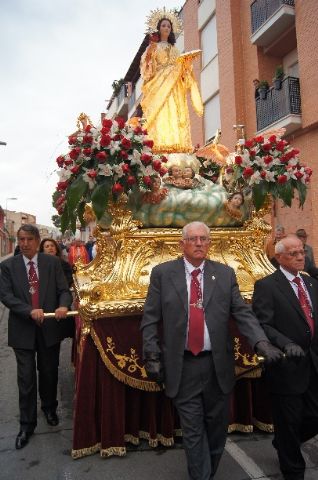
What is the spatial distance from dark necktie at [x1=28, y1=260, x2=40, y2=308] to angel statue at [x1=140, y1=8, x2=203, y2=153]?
1.84 metres

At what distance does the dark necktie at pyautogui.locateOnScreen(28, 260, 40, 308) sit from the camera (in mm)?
3576

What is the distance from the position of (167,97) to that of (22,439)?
361 cm

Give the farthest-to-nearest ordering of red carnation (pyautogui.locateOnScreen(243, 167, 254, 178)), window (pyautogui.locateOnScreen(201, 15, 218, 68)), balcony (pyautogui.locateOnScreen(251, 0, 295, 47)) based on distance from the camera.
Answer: window (pyautogui.locateOnScreen(201, 15, 218, 68))
balcony (pyautogui.locateOnScreen(251, 0, 295, 47))
red carnation (pyautogui.locateOnScreen(243, 167, 254, 178))

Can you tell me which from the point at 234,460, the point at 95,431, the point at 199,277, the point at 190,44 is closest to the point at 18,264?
the point at 95,431

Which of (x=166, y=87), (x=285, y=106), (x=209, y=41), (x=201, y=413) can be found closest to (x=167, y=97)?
(x=166, y=87)

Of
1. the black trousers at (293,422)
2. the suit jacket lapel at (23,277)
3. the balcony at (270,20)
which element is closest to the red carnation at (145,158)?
the suit jacket lapel at (23,277)

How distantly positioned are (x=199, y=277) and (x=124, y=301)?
770 millimetres

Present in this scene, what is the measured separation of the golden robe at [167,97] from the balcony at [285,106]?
7.02 meters

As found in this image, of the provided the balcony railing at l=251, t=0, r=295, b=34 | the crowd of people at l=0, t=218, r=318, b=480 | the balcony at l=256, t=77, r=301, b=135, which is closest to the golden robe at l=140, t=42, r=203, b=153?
the crowd of people at l=0, t=218, r=318, b=480

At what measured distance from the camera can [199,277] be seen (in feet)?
8.84

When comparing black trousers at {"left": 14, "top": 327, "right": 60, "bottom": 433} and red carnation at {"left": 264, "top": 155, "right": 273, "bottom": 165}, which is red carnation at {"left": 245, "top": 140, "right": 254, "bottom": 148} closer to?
red carnation at {"left": 264, "top": 155, "right": 273, "bottom": 165}

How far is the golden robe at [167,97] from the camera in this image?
4.61m

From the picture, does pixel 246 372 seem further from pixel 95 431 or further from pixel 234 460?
pixel 95 431

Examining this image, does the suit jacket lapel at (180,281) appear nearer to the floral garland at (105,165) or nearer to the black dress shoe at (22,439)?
the floral garland at (105,165)
